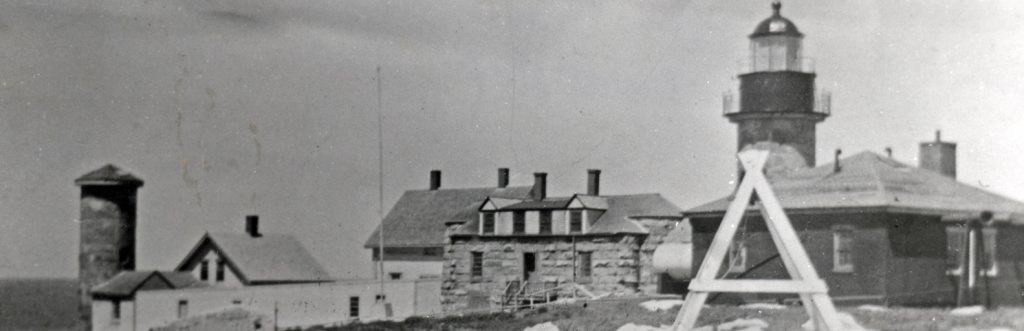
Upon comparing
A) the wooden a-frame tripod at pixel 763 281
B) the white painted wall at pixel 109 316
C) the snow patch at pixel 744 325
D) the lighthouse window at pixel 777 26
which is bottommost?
the white painted wall at pixel 109 316

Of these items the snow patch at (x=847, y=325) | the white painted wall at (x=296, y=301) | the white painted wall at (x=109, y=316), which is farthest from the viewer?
the white painted wall at (x=296, y=301)

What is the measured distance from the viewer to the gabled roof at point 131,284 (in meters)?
38.8

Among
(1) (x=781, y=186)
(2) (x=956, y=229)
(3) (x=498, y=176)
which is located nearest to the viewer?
(2) (x=956, y=229)

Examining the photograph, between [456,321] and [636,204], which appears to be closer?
[456,321]

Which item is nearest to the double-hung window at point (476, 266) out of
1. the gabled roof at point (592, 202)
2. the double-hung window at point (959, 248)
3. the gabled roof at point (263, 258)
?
the gabled roof at point (592, 202)

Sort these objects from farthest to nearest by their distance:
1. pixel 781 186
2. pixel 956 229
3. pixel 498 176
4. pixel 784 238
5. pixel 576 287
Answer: pixel 498 176 < pixel 576 287 < pixel 781 186 < pixel 956 229 < pixel 784 238

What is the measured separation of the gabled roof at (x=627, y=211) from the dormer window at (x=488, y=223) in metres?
2.80

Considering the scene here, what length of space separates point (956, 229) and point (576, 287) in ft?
57.1

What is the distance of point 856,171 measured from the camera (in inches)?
1067

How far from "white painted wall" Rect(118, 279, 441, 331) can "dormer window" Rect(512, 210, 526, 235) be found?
430cm

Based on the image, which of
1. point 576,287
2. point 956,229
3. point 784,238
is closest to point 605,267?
point 576,287

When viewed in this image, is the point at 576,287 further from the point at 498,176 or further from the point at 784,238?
the point at 784,238

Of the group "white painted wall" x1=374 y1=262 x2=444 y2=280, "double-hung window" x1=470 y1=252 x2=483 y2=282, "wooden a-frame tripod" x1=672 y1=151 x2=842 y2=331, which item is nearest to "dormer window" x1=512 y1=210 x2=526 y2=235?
"double-hung window" x1=470 y1=252 x2=483 y2=282

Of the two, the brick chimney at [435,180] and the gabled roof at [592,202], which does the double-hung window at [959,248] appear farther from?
the brick chimney at [435,180]
